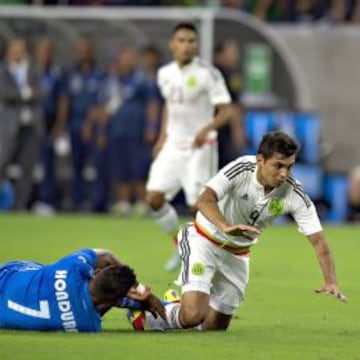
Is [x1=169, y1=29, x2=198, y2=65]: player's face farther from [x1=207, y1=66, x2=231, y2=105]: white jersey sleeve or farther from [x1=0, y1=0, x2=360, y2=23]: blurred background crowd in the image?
[x1=0, y1=0, x2=360, y2=23]: blurred background crowd

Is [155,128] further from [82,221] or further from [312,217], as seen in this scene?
[312,217]

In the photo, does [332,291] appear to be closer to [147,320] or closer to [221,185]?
[221,185]

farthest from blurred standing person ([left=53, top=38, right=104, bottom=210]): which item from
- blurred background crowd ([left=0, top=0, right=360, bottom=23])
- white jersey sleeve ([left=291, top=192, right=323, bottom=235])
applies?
white jersey sleeve ([left=291, top=192, right=323, bottom=235])

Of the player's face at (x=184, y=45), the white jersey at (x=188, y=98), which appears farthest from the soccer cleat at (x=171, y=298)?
the white jersey at (x=188, y=98)

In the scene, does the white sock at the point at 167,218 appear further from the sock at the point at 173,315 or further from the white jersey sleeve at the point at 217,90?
the sock at the point at 173,315

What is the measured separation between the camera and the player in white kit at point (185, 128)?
1750cm

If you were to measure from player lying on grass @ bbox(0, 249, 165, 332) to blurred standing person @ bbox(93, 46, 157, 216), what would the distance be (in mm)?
15456

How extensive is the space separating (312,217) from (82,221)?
538 inches

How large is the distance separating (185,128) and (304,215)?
6.39 metres

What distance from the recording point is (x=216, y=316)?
39.7 feet

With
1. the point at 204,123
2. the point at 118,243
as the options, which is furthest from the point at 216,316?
the point at 118,243

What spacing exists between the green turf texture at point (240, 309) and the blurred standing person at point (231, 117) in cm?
195

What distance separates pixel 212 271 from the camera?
12.0m

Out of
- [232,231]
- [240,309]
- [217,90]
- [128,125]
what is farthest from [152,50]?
[232,231]
